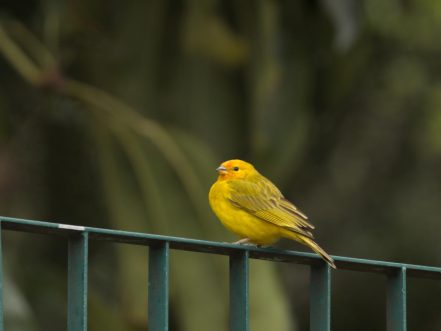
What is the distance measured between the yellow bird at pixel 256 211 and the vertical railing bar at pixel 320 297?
133 centimetres

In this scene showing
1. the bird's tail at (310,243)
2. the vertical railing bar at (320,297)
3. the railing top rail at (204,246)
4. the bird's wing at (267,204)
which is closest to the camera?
the railing top rail at (204,246)

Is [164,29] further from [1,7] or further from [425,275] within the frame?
[425,275]

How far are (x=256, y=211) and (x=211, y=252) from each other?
6.64ft

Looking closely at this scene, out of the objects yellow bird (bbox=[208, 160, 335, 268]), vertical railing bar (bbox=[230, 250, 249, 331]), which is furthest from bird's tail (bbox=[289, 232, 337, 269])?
vertical railing bar (bbox=[230, 250, 249, 331])

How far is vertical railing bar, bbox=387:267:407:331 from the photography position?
3578 mm

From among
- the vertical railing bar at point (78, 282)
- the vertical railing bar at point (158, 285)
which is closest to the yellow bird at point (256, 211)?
the vertical railing bar at point (158, 285)

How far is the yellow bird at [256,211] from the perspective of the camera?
5.09m

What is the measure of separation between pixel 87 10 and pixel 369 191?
5.96 metres

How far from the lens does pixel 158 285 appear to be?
3.09m

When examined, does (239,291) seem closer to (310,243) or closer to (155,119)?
(310,243)

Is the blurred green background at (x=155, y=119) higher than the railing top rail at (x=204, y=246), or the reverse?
the blurred green background at (x=155, y=119)

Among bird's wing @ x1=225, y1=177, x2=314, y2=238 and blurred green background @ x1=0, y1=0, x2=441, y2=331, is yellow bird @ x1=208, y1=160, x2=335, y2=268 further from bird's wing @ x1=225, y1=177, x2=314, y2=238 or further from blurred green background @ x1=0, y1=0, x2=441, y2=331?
blurred green background @ x1=0, y1=0, x2=441, y2=331

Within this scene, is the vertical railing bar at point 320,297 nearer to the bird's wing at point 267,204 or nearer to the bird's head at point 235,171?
the bird's wing at point 267,204

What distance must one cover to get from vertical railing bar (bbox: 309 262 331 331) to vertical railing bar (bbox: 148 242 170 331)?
502 mm
